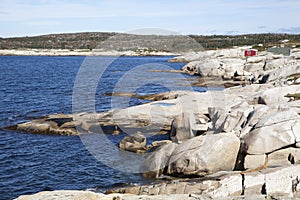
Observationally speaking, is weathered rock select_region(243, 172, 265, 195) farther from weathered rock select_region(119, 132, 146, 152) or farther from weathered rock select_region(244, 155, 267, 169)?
weathered rock select_region(119, 132, 146, 152)

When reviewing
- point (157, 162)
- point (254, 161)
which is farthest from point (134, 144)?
point (254, 161)

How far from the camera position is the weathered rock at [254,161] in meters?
19.4

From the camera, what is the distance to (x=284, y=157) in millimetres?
19344

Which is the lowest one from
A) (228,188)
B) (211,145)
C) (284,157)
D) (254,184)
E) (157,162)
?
(157,162)

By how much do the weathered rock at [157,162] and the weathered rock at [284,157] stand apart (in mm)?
5581

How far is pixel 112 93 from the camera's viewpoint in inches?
2159

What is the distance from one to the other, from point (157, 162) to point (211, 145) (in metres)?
3.60

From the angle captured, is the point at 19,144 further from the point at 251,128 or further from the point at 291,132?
the point at 291,132

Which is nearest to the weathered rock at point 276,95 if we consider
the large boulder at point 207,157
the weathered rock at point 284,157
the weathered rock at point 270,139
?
the weathered rock at point 270,139

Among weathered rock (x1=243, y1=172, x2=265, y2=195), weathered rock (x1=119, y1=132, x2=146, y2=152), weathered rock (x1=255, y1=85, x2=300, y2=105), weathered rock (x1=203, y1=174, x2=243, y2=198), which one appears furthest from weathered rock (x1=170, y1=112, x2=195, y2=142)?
weathered rock (x1=243, y1=172, x2=265, y2=195)

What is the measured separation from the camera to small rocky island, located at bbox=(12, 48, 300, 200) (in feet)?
52.3

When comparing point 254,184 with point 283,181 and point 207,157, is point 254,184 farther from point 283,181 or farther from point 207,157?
point 207,157

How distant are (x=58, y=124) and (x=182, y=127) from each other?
1213 centimetres

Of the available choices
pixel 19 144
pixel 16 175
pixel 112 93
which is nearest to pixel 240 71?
pixel 112 93
